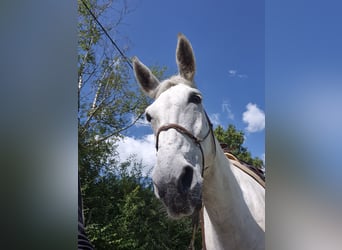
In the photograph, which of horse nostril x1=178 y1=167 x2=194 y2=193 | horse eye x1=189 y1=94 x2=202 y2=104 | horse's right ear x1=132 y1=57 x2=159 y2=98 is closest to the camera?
horse nostril x1=178 y1=167 x2=194 y2=193

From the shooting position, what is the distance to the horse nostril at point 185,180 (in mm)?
976

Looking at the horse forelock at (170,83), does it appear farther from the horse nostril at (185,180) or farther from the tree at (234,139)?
the tree at (234,139)

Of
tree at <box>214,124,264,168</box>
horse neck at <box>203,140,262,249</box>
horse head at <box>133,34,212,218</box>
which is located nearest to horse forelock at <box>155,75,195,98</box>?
horse head at <box>133,34,212,218</box>

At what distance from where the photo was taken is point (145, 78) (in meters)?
1.26

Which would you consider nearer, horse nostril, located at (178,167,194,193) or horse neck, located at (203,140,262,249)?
horse nostril, located at (178,167,194,193)

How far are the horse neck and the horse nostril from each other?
0.13 meters

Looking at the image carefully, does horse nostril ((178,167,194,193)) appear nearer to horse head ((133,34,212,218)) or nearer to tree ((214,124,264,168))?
horse head ((133,34,212,218))

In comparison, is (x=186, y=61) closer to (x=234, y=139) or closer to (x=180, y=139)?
(x=180, y=139)

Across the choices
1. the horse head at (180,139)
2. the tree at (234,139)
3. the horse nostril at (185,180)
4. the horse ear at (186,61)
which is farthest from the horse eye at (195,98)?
the tree at (234,139)

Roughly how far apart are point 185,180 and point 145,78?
0.45 metres

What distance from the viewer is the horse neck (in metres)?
1.13
